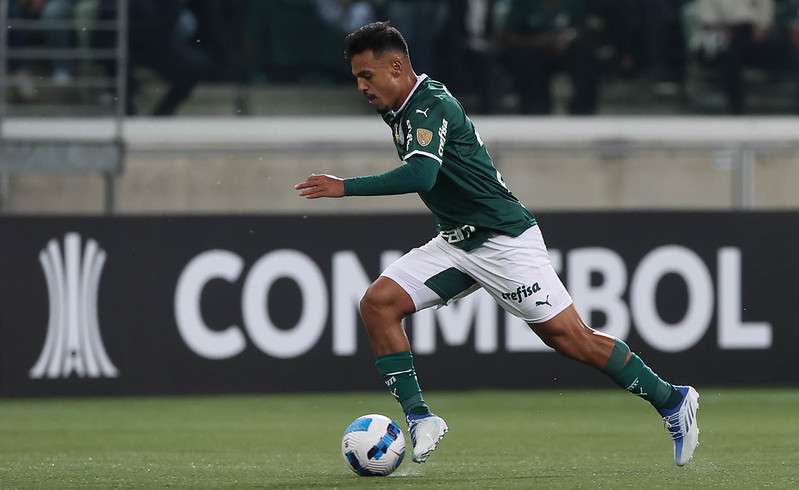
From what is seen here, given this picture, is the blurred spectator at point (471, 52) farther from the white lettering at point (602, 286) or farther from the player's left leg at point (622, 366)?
the player's left leg at point (622, 366)

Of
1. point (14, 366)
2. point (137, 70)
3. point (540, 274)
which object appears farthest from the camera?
point (137, 70)

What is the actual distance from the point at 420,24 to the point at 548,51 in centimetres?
136

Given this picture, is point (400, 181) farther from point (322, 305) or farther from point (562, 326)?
point (322, 305)

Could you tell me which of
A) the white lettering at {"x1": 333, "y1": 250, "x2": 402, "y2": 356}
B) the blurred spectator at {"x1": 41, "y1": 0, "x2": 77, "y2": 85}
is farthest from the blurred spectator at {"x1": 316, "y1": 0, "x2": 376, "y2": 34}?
the white lettering at {"x1": 333, "y1": 250, "x2": 402, "y2": 356}

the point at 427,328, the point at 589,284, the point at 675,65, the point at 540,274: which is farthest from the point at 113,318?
the point at 675,65

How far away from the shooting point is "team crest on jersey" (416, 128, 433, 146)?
25.2 ft

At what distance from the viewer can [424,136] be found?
771cm

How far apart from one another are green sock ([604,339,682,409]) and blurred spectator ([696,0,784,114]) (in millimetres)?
9432

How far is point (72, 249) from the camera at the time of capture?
13102 mm

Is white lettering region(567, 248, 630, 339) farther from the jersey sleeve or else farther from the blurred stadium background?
the jersey sleeve

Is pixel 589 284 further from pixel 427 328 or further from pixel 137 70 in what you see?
pixel 137 70

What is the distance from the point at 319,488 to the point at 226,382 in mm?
5980

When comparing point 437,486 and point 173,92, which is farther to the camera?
point 173,92

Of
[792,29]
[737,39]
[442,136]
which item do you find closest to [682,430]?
[442,136]
